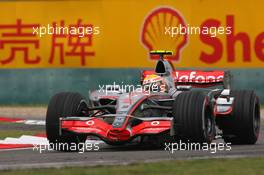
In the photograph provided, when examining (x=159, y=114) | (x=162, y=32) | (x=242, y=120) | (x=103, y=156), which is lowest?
(x=103, y=156)

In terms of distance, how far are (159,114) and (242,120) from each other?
1.72 metres

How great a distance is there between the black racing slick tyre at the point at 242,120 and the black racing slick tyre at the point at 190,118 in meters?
1.98

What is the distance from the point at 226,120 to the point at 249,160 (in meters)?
3.70

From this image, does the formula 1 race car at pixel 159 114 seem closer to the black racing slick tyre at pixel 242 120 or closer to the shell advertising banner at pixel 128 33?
the black racing slick tyre at pixel 242 120

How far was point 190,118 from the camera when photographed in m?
12.3

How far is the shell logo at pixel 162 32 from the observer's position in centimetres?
2286

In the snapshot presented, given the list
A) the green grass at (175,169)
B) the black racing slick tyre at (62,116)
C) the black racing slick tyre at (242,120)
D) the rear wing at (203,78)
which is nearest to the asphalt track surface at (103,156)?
the black racing slick tyre at (62,116)

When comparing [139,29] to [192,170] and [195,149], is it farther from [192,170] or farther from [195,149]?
[192,170]

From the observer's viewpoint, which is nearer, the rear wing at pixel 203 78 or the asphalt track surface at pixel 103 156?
the asphalt track surface at pixel 103 156

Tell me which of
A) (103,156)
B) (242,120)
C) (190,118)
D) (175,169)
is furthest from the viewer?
(242,120)

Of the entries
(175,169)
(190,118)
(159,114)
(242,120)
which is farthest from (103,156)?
(242,120)

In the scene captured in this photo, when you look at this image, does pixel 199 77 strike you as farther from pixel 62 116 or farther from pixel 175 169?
pixel 175 169

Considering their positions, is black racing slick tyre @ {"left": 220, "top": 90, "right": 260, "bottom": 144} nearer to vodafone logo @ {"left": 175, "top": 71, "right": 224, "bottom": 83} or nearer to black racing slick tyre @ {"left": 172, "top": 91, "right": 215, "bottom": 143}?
vodafone logo @ {"left": 175, "top": 71, "right": 224, "bottom": 83}

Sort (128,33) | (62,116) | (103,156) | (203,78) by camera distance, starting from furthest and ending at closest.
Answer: (128,33) → (203,78) → (62,116) → (103,156)
